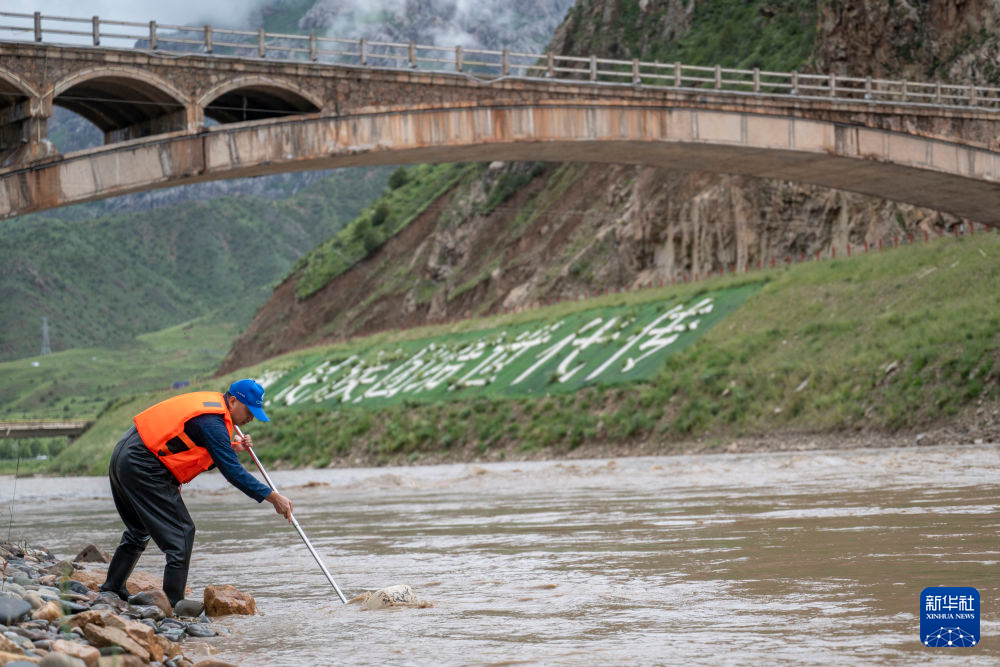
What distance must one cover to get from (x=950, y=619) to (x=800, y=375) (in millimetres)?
25873

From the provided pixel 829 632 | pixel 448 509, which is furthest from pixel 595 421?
pixel 829 632

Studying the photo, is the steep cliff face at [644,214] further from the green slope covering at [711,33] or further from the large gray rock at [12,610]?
the large gray rock at [12,610]

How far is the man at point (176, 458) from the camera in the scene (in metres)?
7.62

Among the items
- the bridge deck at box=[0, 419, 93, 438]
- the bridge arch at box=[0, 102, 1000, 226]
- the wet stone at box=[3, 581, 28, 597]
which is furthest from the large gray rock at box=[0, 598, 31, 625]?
the bridge deck at box=[0, 419, 93, 438]

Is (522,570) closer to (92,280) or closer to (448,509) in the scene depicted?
(448,509)

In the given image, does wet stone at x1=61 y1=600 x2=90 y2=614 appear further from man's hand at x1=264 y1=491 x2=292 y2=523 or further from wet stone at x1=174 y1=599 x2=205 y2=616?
man's hand at x1=264 y1=491 x2=292 y2=523

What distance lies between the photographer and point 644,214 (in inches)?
2462

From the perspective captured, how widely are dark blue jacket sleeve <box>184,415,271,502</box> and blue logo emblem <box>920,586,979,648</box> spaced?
412 centimetres

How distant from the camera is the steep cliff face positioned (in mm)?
48469

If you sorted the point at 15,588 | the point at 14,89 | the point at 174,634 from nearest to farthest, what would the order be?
the point at 174,634, the point at 15,588, the point at 14,89

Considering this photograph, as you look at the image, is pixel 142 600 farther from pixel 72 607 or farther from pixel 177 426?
pixel 177 426

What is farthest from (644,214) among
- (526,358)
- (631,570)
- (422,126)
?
(631,570)

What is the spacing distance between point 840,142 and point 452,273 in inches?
2242

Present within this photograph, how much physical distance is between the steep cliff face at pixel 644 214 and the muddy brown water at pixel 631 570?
110ft
